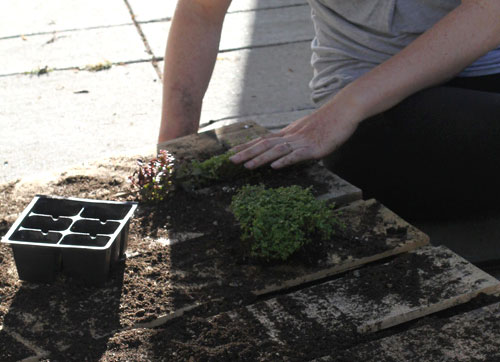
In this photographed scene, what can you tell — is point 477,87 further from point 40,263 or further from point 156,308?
point 40,263

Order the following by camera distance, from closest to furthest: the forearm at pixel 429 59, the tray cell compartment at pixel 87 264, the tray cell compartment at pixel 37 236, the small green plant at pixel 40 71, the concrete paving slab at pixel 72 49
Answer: the tray cell compartment at pixel 87 264
the tray cell compartment at pixel 37 236
the forearm at pixel 429 59
the small green plant at pixel 40 71
the concrete paving slab at pixel 72 49

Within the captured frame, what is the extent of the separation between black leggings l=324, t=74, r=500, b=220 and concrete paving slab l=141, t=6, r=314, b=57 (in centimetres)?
241

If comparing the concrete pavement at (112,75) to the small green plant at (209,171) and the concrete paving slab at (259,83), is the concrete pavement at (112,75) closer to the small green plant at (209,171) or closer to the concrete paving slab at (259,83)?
the concrete paving slab at (259,83)

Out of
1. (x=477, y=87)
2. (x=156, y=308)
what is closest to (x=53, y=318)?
(x=156, y=308)

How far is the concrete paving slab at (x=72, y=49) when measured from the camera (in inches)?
197

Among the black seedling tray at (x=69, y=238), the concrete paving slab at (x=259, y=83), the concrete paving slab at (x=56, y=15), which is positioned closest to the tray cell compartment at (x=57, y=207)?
the black seedling tray at (x=69, y=238)

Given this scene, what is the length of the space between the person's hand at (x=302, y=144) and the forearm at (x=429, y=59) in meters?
0.04

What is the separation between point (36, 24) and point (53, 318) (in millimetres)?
4238

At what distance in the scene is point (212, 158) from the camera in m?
2.63

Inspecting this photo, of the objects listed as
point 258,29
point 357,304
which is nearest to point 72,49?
point 258,29

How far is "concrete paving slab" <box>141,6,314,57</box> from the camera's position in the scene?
17.1 ft

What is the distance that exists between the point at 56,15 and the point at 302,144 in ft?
13.0

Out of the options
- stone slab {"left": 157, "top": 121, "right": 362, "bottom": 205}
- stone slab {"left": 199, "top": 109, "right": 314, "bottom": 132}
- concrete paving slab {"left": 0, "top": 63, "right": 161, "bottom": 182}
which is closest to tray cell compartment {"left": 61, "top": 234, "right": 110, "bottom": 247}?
stone slab {"left": 157, "top": 121, "right": 362, "bottom": 205}

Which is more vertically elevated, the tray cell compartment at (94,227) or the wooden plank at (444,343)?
the tray cell compartment at (94,227)
